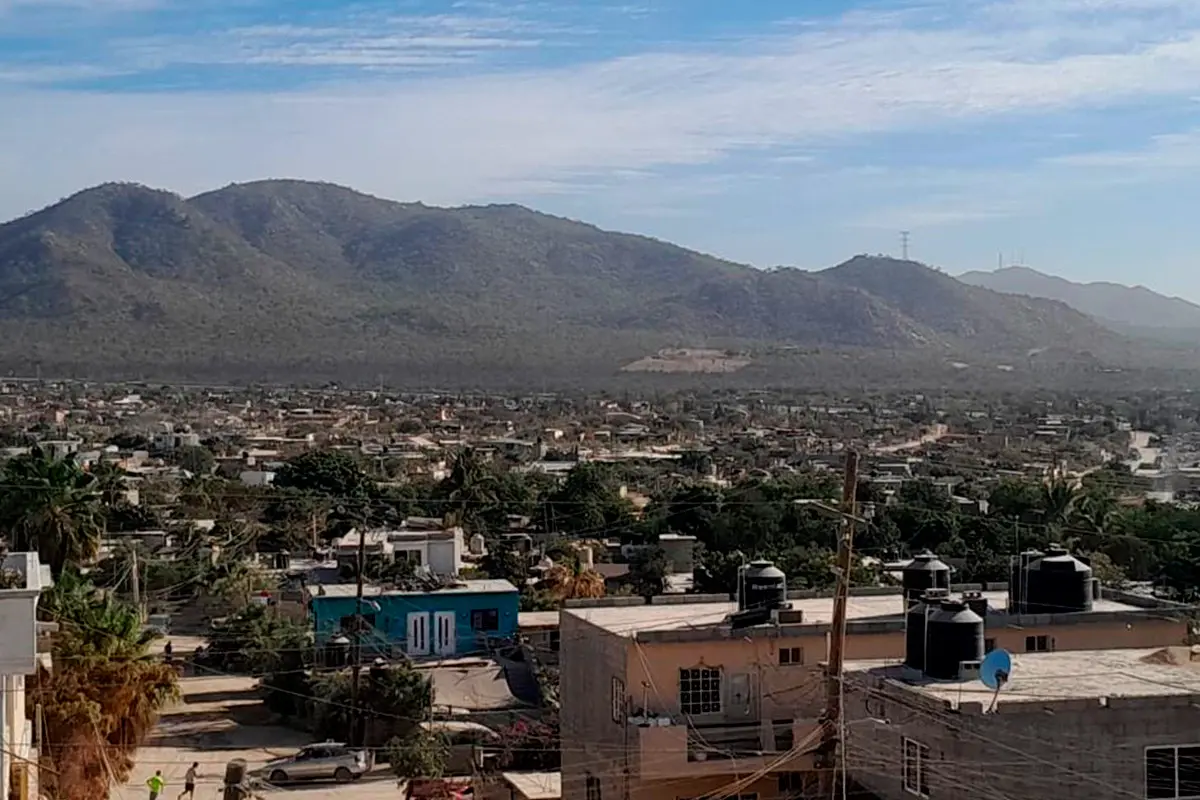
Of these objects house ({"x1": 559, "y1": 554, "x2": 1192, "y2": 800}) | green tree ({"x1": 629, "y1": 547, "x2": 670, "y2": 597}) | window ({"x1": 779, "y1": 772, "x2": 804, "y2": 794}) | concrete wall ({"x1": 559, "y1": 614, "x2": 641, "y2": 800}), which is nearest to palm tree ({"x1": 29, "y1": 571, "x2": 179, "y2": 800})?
concrete wall ({"x1": 559, "y1": 614, "x2": 641, "y2": 800})

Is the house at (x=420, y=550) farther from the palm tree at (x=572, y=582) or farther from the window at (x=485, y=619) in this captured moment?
the window at (x=485, y=619)

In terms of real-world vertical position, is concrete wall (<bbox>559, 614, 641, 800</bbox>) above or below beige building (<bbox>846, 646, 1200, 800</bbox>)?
below

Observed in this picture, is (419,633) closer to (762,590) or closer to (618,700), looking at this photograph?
(762,590)

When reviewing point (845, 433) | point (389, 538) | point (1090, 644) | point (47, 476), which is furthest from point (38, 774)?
point (845, 433)

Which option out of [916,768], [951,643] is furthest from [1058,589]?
[916,768]

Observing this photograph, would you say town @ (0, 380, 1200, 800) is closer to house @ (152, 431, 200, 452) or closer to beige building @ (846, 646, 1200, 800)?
beige building @ (846, 646, 1200, 800)

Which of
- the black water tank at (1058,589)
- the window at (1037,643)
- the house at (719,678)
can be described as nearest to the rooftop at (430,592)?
the house at (719,678)
